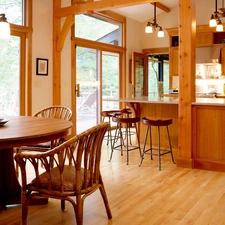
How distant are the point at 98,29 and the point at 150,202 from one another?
4.88 m

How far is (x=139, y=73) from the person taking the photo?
8258mm

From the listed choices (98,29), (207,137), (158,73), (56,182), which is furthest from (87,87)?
(56,182)

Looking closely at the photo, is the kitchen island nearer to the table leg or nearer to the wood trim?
the table leg

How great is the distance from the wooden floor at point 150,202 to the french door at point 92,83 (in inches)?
107

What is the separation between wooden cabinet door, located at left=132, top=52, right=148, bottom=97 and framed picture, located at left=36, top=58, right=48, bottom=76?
2.82 meters

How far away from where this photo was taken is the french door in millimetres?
6461

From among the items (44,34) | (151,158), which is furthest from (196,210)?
(44,34)

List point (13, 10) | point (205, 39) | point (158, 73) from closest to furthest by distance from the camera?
point (13, 10) → point (205, 39) → point (158, 73)

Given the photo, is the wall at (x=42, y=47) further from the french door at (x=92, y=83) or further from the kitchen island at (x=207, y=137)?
the kitchen island at (x=207, y=137)

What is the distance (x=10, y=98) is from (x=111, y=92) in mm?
2998

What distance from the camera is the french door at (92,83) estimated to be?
6461 millimetres

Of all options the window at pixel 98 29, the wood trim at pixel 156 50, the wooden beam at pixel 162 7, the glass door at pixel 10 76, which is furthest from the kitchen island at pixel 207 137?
the wood trim at pixel 156 50

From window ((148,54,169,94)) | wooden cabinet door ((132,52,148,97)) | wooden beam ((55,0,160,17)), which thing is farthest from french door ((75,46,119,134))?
window ((148,54,169,94))

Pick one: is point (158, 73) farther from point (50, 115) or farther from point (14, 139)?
point (14, 139)
